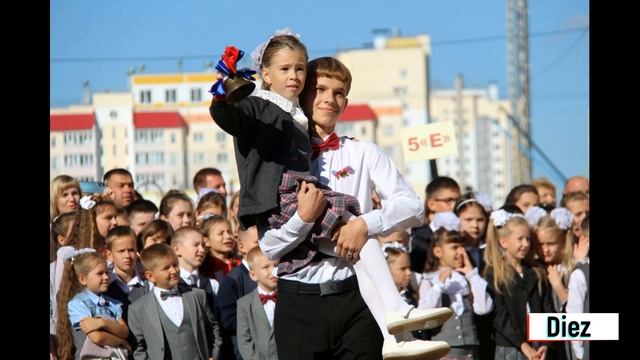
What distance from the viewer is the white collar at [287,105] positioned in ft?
17.3

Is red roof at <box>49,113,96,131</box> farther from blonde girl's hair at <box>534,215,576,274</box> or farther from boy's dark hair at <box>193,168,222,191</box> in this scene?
blonde girl's hair at <box>534,215,576,274</box>

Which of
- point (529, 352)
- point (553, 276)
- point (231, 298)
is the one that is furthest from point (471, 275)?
point (231, 298)

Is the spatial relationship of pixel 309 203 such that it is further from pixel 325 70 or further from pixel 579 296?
pixel 579 296

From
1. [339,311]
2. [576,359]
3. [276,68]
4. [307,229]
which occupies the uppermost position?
[276,68]

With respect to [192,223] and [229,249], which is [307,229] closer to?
[229,249]

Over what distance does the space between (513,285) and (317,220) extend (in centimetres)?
450

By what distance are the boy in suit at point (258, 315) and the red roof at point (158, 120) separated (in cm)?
978

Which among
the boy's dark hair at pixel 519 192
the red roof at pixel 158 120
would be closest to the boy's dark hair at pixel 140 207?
the boy's dark hair at pixel 519 192
